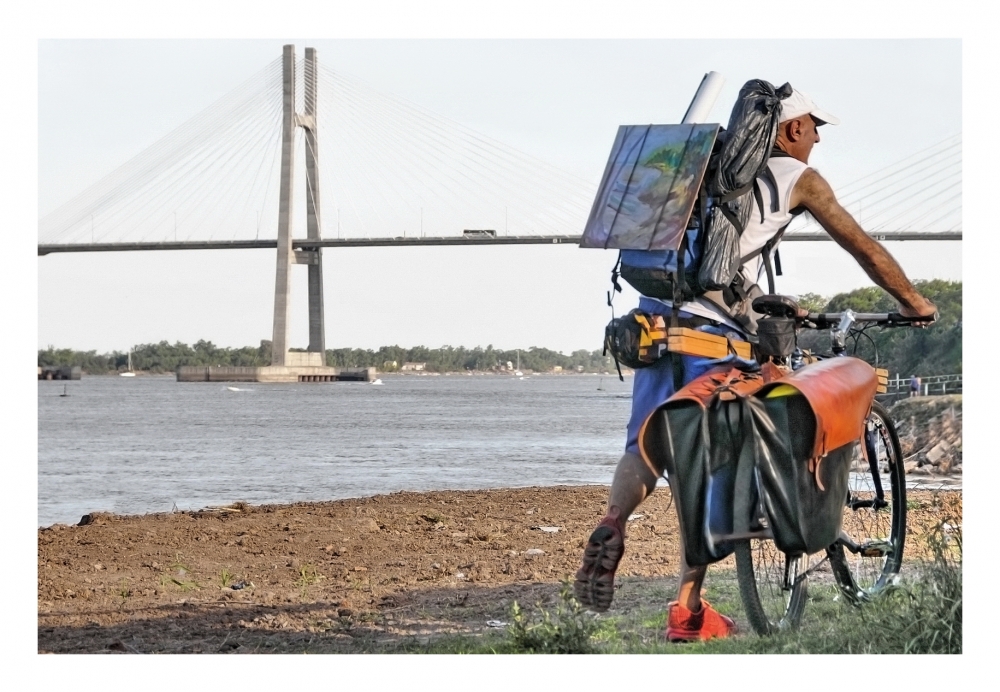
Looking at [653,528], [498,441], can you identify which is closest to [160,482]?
[498,441]

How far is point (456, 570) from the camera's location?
5.01 meters

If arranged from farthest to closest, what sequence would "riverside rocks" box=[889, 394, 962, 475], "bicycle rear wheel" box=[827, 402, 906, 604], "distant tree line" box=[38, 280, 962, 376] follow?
"riverside rocks" box=[889, 394, 962, 475], "distant tree line" box=[38, 280, 962, 376], "bicycle rear wheel" box=[827, 402, 906, 604]

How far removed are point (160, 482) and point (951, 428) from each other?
7.38 meters

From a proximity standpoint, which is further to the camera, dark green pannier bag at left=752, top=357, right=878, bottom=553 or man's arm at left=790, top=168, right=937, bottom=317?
man's arm at left=790, top=168, right=937, bottom=317

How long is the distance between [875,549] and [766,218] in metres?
1.04

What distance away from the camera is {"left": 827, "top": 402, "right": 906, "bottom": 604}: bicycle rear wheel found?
394 centimetres

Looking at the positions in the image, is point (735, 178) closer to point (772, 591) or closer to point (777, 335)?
point (777, 335)

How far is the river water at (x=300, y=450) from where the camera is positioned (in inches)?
471

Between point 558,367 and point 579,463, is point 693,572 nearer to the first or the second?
point 579,463

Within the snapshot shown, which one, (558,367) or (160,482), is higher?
(558,367)

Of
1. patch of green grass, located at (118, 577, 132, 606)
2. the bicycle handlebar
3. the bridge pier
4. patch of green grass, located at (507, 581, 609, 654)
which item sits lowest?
patch of green grass, located at (118, 577, 132, 606)

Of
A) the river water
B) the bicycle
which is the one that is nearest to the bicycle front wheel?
the bicycle

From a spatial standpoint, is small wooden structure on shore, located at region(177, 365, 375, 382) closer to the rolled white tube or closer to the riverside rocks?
the riverside rocks

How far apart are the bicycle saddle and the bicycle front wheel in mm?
565
